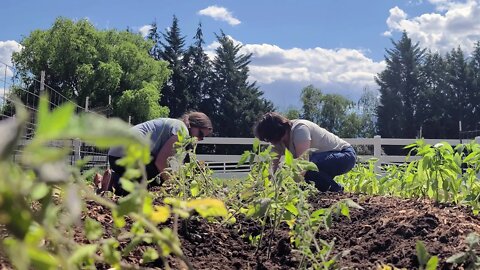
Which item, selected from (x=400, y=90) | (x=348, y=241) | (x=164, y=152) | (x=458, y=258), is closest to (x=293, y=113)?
(x=400, y=90)

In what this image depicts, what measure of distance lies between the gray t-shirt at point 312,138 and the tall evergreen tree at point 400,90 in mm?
40725

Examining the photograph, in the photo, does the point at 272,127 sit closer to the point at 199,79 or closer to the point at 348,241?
the point at 348,241

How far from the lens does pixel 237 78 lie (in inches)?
1768

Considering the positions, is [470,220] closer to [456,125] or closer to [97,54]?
[97,54]

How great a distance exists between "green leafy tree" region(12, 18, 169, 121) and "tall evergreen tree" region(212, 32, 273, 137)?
9924 mm

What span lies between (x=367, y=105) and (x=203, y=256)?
54021 mm

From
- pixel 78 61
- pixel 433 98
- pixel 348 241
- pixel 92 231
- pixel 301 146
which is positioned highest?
pixel 78 61

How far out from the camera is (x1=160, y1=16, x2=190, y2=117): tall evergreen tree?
139 feet

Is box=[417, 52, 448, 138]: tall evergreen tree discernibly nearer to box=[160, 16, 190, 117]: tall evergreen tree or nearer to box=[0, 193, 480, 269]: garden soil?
box=[160, 16, 190, 117]: tall evergreen tree

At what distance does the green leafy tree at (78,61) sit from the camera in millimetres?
30844

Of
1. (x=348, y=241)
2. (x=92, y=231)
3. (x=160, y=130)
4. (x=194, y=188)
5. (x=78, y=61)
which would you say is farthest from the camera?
(x=78, y=61)

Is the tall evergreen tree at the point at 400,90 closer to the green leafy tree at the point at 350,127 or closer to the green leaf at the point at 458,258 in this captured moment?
the green leafy tree at the point at 350,127

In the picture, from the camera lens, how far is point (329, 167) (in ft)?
15.2

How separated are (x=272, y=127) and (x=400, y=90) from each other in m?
44.6
